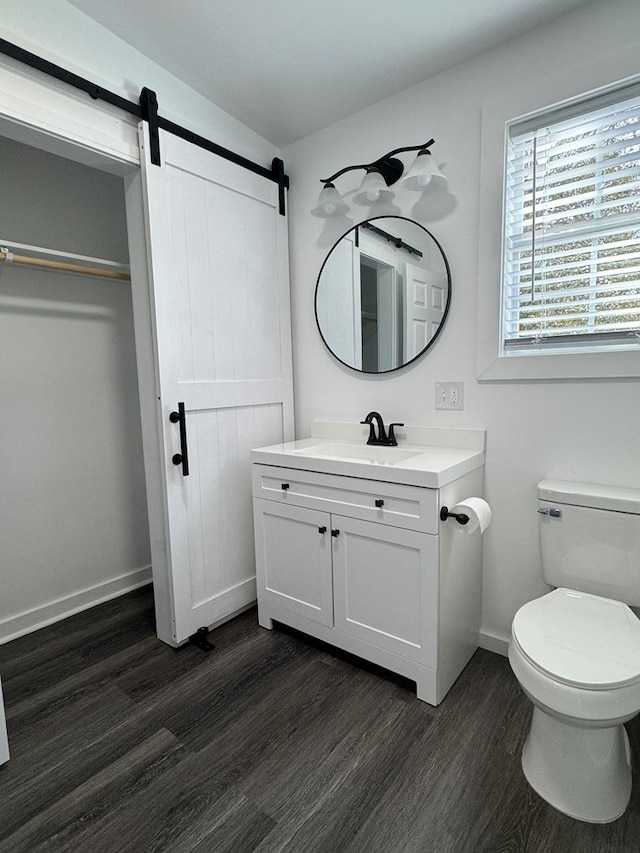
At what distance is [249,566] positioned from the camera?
2334 millimetres

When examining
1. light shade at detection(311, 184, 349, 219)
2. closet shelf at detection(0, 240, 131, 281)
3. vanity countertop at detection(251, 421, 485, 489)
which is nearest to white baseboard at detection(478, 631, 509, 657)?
vanity countertop at detection(251, 421, 485, 489)

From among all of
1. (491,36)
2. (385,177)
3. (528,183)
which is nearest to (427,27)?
(491,36)

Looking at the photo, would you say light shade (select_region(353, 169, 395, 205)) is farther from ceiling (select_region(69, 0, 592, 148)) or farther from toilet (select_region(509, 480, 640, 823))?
toilet (select_region(509, 480, 640, 823))

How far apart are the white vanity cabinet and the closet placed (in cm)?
102

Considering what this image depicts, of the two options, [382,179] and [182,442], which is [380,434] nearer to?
[182,442]

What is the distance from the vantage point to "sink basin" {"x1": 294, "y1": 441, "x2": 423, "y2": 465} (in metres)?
1.95

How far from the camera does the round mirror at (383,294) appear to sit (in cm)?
198

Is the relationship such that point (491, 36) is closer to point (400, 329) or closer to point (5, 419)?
point (400, 329)

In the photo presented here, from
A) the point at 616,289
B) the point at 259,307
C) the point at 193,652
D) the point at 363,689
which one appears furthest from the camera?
the point at 259,307

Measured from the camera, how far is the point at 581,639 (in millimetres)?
1272

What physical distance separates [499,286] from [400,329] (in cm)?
47

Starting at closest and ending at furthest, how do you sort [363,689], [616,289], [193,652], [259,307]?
1. [616,289]
2. [363,689]
3. [193,652]
4. [259,307]

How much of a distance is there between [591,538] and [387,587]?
0.75 m

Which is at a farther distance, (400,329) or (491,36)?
(400,329)
